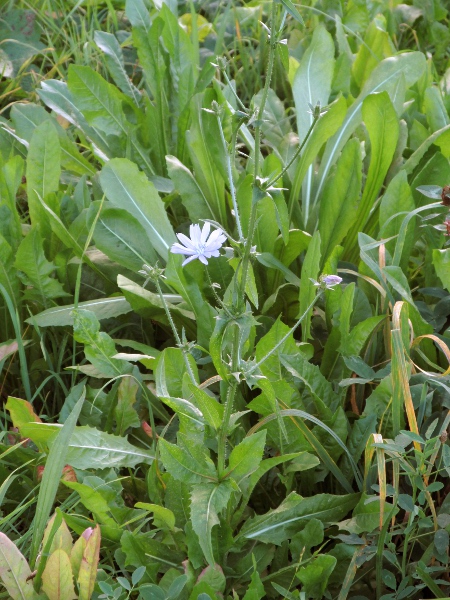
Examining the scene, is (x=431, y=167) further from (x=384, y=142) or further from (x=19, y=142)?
(x=19, y=142)

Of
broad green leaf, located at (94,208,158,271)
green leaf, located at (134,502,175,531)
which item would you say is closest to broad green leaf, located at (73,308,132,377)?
broad green leaf, located at (94,208,158,271)

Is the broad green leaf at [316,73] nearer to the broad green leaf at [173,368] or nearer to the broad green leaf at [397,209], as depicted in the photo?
the broad green leaf at [397,209]

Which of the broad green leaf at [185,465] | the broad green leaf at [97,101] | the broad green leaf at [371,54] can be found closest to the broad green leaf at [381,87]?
the broad green leaf at [371,54]

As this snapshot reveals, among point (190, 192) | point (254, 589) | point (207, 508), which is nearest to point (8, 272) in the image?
point (190, 192)

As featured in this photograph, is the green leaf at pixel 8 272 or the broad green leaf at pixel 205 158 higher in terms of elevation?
the broad green leaf at pixel 205 158

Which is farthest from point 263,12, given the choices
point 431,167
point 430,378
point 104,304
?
point 430,378

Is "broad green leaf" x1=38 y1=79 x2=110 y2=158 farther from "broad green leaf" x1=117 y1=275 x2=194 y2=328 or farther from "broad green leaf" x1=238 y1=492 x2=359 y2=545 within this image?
"broad green leaf" x1=238 y1=492 x2=359 y2=545

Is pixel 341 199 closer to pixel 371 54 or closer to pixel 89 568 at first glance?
pixel 371 54
